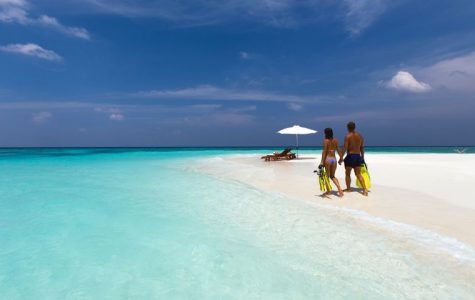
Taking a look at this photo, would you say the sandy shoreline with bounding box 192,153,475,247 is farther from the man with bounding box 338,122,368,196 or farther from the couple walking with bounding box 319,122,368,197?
the man with bounding box 338,122,368,196

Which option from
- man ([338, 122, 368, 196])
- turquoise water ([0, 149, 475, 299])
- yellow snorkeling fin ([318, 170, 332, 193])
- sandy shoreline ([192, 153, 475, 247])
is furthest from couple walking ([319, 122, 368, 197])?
turquoise water ([0, 149, 475, 299])

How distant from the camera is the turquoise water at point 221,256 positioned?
3.32 meters

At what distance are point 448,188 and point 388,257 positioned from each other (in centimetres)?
571

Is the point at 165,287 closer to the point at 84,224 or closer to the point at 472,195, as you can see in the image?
the point at 84,224

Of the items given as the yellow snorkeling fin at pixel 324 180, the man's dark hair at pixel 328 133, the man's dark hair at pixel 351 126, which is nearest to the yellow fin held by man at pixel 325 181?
the yellow snorkeling fin at pixel 324 180

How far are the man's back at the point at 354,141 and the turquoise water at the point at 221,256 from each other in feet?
6.21

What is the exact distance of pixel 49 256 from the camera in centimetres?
459

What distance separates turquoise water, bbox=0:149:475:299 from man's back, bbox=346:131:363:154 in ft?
6.21

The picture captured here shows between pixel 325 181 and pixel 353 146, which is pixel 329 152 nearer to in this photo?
pixel 353 146

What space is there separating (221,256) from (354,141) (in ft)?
15.9

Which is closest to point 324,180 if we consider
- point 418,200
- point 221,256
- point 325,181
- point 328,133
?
point 325,181

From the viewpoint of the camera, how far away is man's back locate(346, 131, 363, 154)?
7.64 m

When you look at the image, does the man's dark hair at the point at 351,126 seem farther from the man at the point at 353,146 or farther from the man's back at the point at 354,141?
the man's back at the point at 354,141

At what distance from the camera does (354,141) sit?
25.1 feet
